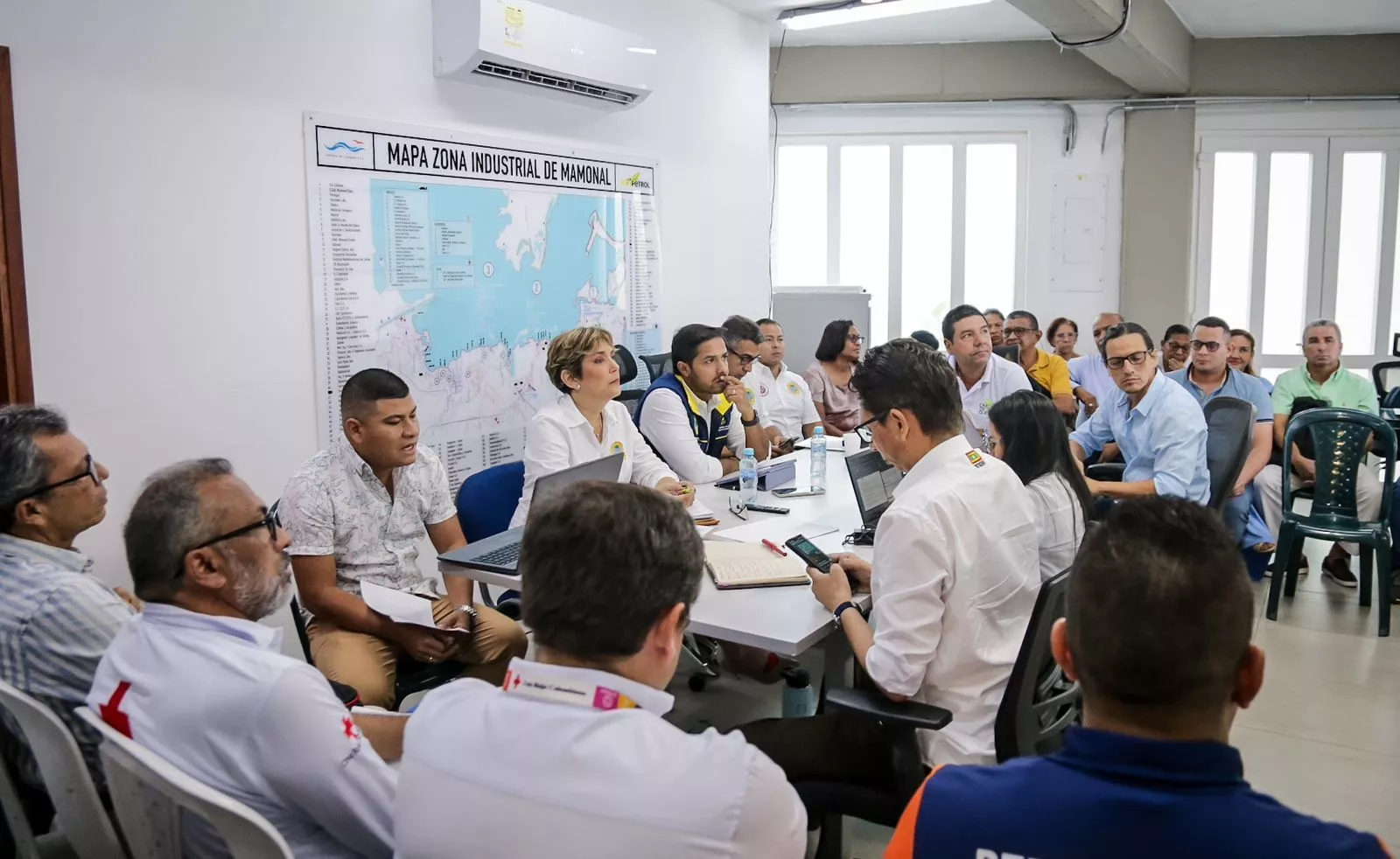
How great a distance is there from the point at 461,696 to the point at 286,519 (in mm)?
1829

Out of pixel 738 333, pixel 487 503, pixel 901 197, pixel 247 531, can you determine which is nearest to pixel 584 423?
pixel 487 503

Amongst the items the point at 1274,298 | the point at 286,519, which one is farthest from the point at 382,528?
the point at 1274,298

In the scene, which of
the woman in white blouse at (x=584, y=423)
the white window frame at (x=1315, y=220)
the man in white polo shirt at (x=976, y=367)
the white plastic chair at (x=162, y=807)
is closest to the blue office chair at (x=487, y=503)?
the woman in white blouse at (x=584, y=423)

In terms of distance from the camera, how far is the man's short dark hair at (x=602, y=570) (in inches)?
49.1

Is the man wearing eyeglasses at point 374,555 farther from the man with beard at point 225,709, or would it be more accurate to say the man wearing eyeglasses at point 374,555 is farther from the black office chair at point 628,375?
the black office chair at point 628,375

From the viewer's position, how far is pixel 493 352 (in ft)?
15.8

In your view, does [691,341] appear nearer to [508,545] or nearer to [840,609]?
[508,545]

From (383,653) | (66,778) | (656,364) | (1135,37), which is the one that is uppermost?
(1135,37)

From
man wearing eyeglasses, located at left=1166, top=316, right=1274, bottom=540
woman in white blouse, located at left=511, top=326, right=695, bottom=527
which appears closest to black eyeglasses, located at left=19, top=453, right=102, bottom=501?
woman in white blouse, located at left=511, top=326, right=695, bottom=527

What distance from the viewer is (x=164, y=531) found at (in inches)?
65.9

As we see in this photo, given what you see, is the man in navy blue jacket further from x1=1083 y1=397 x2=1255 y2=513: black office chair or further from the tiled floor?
x1=1083 y1=397 x2=1255 y2=513: black office chair

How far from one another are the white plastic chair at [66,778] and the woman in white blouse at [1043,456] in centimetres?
213

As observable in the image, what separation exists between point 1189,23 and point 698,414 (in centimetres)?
580

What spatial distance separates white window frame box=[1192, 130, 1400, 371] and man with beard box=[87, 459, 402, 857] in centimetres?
880
